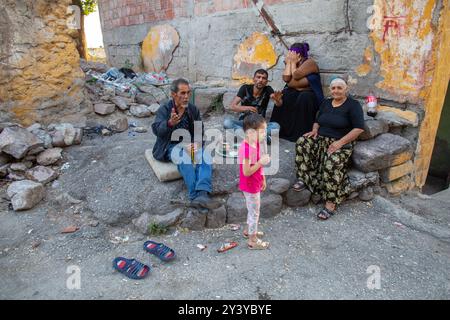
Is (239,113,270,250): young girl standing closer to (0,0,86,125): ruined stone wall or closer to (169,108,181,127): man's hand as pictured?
(169,108,181,127): man's hand

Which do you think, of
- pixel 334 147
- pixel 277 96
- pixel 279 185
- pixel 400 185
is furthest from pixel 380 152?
pixel 277 96

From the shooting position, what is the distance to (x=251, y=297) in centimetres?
231

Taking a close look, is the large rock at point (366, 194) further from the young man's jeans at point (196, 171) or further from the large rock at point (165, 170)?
the large rock at point (165, 170)

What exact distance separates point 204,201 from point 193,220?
0.76ft

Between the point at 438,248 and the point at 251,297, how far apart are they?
184 cm

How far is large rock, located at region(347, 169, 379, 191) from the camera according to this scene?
354 cm

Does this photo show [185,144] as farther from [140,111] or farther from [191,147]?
[140,111]

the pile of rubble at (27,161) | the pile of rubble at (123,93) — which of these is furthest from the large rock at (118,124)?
the pile of rubble at (27,161)

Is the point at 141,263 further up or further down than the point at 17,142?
further down

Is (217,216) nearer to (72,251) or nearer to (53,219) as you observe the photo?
(72,251)

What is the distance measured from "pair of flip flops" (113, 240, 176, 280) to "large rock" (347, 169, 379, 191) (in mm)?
2051

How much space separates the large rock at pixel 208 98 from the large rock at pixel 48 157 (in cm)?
250

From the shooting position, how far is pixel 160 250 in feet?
8.96

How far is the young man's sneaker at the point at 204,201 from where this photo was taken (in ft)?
9.82
